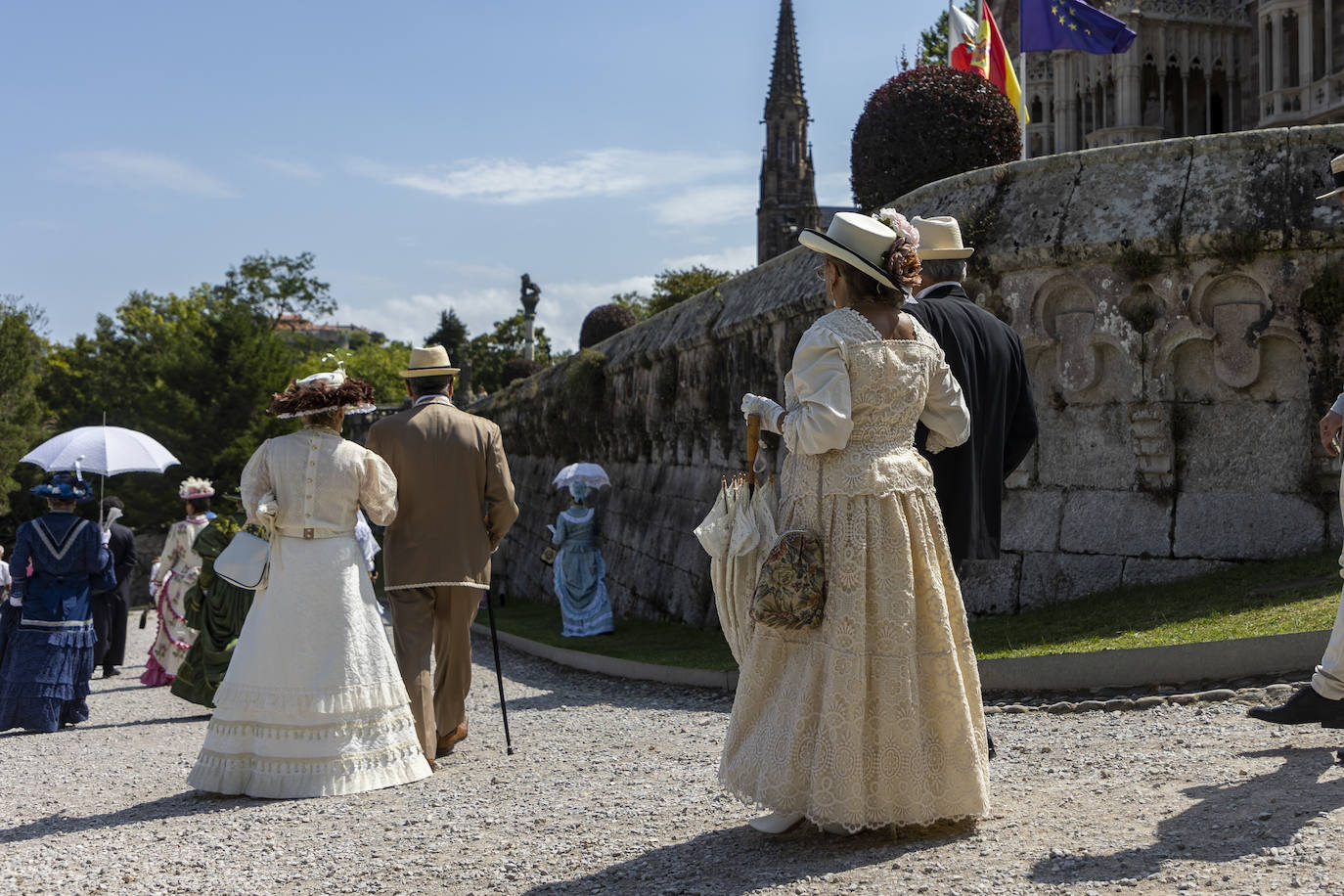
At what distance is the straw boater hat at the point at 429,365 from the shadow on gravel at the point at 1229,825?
4.28 m

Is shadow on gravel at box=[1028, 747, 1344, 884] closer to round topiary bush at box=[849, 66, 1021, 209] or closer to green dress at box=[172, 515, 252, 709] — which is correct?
green dress at box=[172, 515, 252, 709]

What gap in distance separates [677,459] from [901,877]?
1021 cm

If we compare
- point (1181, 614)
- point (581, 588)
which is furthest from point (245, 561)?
point (581, 588)

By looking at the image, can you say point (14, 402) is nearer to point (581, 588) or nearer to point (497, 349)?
point (497, 349)

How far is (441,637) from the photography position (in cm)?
647

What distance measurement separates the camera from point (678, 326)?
43.6 feet

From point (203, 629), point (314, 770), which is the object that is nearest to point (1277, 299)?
point (314, 770)

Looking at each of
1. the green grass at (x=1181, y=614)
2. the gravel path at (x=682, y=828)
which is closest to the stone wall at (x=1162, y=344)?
the green grass at (x=1181, y=614)

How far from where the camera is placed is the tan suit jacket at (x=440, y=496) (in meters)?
6.36

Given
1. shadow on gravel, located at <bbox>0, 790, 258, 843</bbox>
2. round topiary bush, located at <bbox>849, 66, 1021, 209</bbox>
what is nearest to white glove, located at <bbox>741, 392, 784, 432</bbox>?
shadow on gravel, located at <bbox>0, 790, 258, 843</bbox>

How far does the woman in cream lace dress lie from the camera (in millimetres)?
3709

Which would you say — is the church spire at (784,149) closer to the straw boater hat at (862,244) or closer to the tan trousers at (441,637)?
the tan trousers at (441,637)

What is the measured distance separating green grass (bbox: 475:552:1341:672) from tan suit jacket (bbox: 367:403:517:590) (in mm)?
2429

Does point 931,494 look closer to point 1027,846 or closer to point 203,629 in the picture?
point 1027,846
